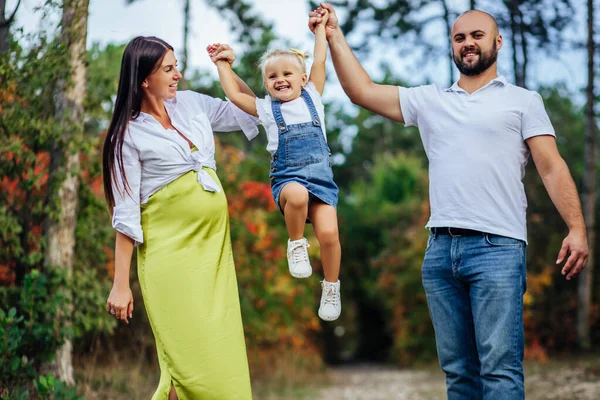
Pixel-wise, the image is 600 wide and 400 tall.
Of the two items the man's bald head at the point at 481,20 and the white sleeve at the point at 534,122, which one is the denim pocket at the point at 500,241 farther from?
the man's bald head at the point at 481,20

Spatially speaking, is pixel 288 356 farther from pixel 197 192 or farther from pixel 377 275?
pixel 197 192

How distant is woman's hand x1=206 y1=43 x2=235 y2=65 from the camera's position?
129 inches

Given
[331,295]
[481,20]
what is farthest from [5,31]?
[481,20]

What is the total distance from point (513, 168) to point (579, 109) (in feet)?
94.8

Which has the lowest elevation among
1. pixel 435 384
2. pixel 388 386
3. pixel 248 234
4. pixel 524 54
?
pixel 388 386

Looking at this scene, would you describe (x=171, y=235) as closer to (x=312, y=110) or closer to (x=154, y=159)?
(x=154, y=159)

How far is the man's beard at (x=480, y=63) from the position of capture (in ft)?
10.5

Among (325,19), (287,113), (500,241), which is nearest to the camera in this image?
(500,241)

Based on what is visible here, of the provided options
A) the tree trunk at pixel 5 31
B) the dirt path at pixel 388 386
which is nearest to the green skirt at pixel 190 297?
the tree trunk at pixel 5 31

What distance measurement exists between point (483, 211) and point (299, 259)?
84 cm

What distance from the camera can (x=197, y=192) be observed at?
9.84 feet

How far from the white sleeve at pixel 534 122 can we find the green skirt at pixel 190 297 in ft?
4.52

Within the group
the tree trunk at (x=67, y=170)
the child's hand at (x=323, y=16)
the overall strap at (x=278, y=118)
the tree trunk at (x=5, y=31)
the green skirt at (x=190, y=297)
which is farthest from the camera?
the tree trunk at (x=67, y=170)

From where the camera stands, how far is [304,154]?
10.4 feet
